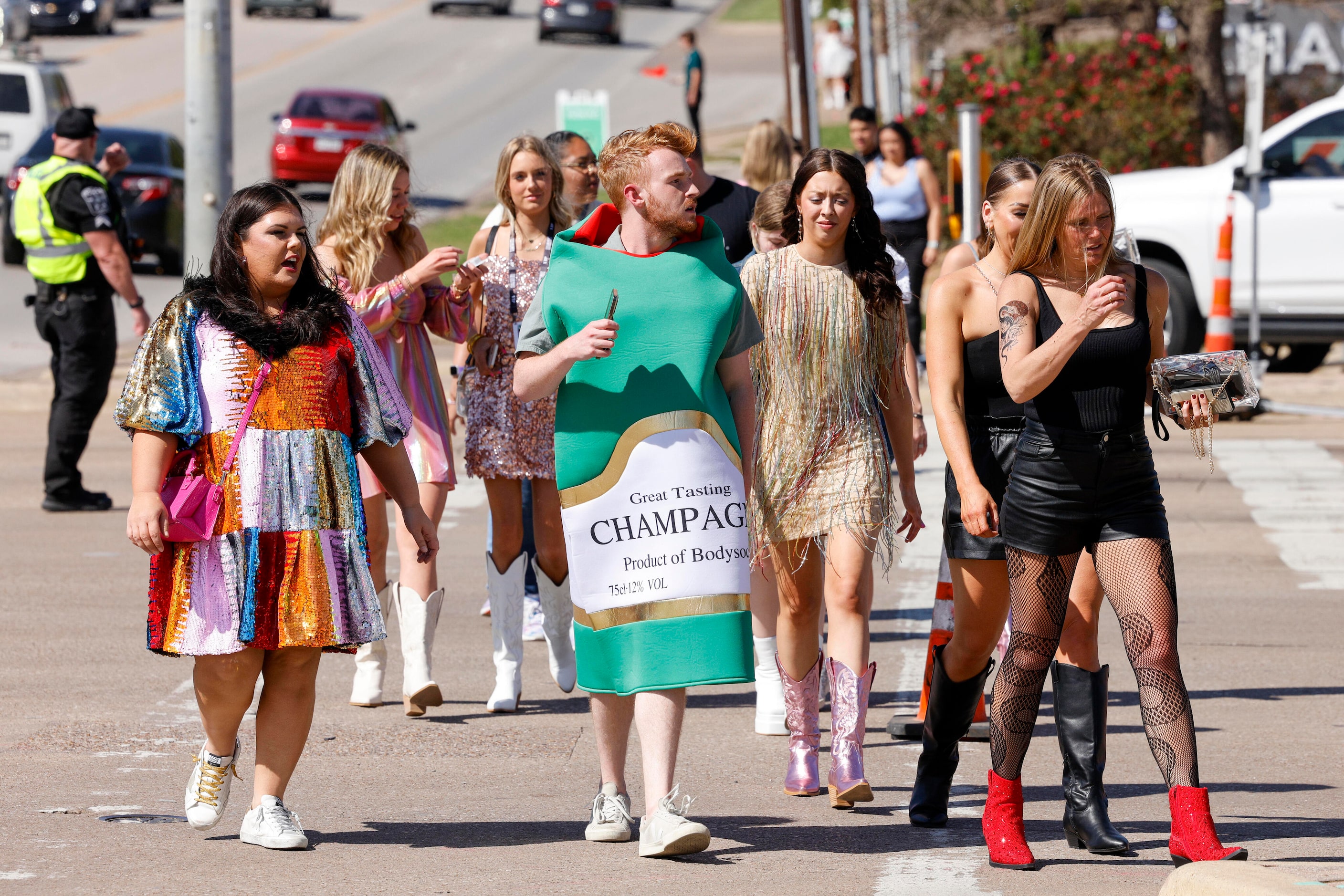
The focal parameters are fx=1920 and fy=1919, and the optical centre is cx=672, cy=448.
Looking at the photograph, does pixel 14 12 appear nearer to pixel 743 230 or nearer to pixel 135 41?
pixel 135 41

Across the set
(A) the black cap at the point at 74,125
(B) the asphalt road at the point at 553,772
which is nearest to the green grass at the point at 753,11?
(A) the black cap at the point at 74,125

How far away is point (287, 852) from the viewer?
5.16m

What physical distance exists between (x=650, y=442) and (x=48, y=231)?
22.2 ft

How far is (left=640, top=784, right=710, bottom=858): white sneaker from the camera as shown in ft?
16.4

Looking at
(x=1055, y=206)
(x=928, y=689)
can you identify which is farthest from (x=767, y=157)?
(x=1055, y=206)

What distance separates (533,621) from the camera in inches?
332

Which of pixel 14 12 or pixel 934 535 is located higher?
pixel 14 12

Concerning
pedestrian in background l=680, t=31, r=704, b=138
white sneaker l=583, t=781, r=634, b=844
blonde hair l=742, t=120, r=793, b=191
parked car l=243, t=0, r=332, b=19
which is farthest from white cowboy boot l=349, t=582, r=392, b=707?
parked car l=243, t=0, r=332, b=19

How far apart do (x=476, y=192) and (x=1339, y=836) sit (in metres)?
29.0

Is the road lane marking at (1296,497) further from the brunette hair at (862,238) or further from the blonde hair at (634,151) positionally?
the blonde hair at (634,151)

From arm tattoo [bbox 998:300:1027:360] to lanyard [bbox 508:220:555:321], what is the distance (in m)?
2.39

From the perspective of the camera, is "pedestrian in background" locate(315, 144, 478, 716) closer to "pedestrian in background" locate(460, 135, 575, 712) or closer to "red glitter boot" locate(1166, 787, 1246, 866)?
"pedestrian in background" locate(460, 135, 575, 712)

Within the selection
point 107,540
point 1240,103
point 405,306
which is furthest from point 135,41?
point 405,306

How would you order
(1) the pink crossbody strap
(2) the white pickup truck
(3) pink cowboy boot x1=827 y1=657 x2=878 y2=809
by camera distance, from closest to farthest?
(1) the pink crossbody strap, (3) pink cowboy boot x1=827 y1=657 x2=878 y2=809, (2) the white pickup truck
